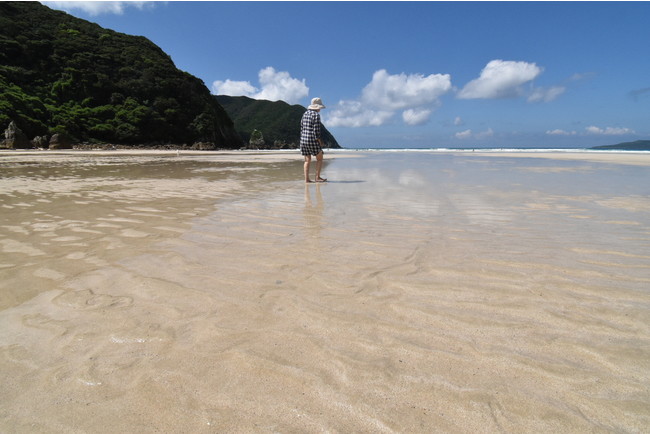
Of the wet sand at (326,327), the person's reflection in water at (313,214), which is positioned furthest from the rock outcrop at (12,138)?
the person's reflection in water at (313,214)

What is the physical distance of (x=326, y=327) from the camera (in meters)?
1.85

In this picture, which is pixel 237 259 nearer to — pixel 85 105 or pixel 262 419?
pixel 262 419

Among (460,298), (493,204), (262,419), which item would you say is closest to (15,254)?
(262,419)

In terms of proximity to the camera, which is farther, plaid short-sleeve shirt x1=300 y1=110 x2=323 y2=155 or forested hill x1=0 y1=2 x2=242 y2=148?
forested hill x1=0 y1=2 x2=242 y2=148

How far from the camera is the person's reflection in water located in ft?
12.5

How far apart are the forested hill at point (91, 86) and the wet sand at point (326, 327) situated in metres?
43.4

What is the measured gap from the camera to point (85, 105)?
47094 mm

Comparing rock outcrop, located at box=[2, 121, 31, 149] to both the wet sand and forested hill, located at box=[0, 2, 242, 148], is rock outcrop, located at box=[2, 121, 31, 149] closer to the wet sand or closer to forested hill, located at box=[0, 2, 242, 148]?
forested hill, located at box=[0, 2, 242, 148]

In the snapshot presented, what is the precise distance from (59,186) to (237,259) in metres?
7.02

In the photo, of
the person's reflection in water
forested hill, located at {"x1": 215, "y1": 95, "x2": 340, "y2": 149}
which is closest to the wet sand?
the person's reflection in water

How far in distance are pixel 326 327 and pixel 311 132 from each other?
748 centimetres

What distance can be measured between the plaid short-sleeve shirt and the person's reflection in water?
7.25 ft

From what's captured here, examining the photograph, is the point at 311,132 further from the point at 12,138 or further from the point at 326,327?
the point at 12,138

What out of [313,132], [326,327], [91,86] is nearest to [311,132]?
[313,132]
